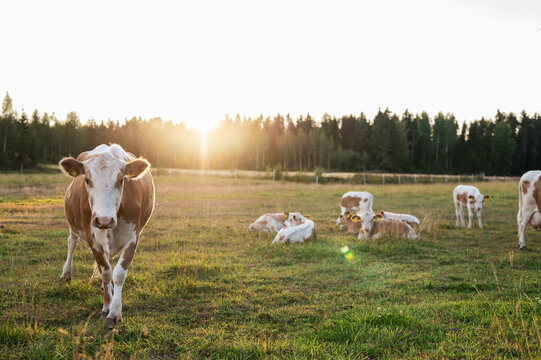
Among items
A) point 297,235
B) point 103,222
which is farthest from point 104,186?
point 297,235

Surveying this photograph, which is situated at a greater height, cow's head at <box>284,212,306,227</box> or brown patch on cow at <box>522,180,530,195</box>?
brown patch on cow at <box>522,180,530,195</box>

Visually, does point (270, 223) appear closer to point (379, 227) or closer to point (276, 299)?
point (379, 227)

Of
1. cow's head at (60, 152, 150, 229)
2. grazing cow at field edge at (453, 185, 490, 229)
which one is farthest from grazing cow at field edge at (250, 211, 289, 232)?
cow's head at (60, 152, 150, 229)

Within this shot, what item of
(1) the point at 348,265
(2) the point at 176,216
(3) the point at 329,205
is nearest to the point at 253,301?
(1) the point at 348,265

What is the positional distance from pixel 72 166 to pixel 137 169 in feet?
2.49

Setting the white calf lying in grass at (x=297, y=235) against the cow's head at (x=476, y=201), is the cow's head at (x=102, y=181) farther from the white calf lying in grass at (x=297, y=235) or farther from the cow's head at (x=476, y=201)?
the cow's head at (x=476, y=201)

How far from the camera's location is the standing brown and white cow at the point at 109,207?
15.1 ft

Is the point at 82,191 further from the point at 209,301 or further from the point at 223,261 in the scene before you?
the point at 223,261

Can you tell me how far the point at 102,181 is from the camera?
4641mm

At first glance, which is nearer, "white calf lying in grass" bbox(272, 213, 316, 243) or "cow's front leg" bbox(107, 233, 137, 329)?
"cow's front leg" bbox(107, 233, 137, 329)

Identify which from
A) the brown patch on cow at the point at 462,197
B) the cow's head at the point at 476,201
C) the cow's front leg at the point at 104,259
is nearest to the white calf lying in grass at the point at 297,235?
the cow's front leg at the point at 104,259

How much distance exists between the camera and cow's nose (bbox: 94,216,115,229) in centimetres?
443

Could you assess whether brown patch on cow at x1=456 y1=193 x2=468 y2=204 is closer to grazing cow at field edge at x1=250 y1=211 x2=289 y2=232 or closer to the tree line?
grazing cow at field edge at x1=250 y1=211 x2=289 y2=232

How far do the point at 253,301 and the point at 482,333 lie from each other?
3.07 meters
